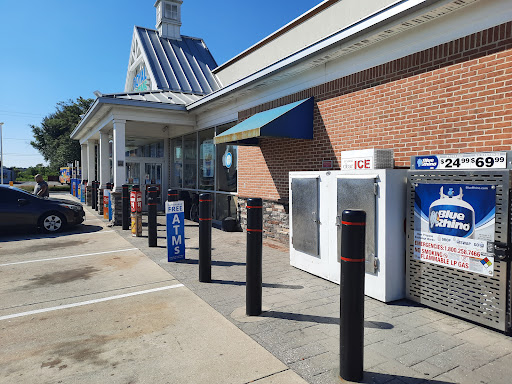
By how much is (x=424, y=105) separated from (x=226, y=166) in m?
7.48

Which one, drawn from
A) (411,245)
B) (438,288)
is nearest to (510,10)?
(411,245)

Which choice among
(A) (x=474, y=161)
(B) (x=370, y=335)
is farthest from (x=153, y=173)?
(A) (x=474, y=161)

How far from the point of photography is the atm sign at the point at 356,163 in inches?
212

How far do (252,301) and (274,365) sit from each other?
117cm

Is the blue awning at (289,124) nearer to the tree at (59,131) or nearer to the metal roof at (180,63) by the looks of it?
the metal roof at (180,63)

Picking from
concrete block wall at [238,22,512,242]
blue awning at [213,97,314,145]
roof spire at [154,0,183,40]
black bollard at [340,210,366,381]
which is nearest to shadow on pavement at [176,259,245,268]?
concrete block wall at [238,22,512,242]

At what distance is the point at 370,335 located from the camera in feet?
12.7

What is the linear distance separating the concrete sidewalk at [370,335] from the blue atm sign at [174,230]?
1085mm

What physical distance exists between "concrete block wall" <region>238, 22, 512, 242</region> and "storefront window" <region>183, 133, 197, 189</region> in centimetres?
698

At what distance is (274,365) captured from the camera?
3.27m

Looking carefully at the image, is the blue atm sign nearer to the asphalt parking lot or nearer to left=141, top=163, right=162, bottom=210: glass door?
the asphalt parking lot

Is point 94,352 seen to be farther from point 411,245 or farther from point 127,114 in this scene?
point 127,114

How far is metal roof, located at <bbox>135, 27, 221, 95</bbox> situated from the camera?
19586 millimetres

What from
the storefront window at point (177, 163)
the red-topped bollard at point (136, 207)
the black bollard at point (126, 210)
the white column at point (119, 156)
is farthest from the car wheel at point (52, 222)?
the storefront window at point (177, 163)
